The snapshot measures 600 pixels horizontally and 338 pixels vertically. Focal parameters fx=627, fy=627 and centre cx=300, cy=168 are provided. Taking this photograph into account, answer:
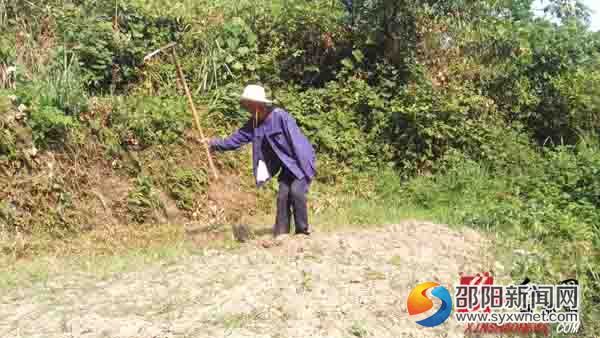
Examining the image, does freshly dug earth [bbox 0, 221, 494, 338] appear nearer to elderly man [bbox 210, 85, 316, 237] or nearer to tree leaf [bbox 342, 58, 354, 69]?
elderly man [bbox 210, 85, 316, 237]

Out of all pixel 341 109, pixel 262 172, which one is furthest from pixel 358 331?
pixel 341 109

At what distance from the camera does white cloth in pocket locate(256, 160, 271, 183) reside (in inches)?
239

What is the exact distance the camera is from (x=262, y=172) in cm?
609

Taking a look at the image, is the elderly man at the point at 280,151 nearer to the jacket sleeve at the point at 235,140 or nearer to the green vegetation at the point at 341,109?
the jacket sleeve at the point at 235,140

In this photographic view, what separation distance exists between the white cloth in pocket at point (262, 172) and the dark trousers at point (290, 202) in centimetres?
17

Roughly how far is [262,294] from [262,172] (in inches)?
71.1

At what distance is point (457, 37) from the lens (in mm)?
10234

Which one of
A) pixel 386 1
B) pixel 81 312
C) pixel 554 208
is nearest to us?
pixel 81 312

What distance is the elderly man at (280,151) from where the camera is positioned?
5.96 m

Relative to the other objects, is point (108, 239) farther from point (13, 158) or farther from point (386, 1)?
point (386, 1)

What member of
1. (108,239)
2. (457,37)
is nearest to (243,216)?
(108,239)

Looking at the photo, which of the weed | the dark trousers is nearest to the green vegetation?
the dark trousers

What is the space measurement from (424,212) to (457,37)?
3672 millimetres

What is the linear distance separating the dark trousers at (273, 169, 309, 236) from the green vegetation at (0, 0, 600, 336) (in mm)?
1381
